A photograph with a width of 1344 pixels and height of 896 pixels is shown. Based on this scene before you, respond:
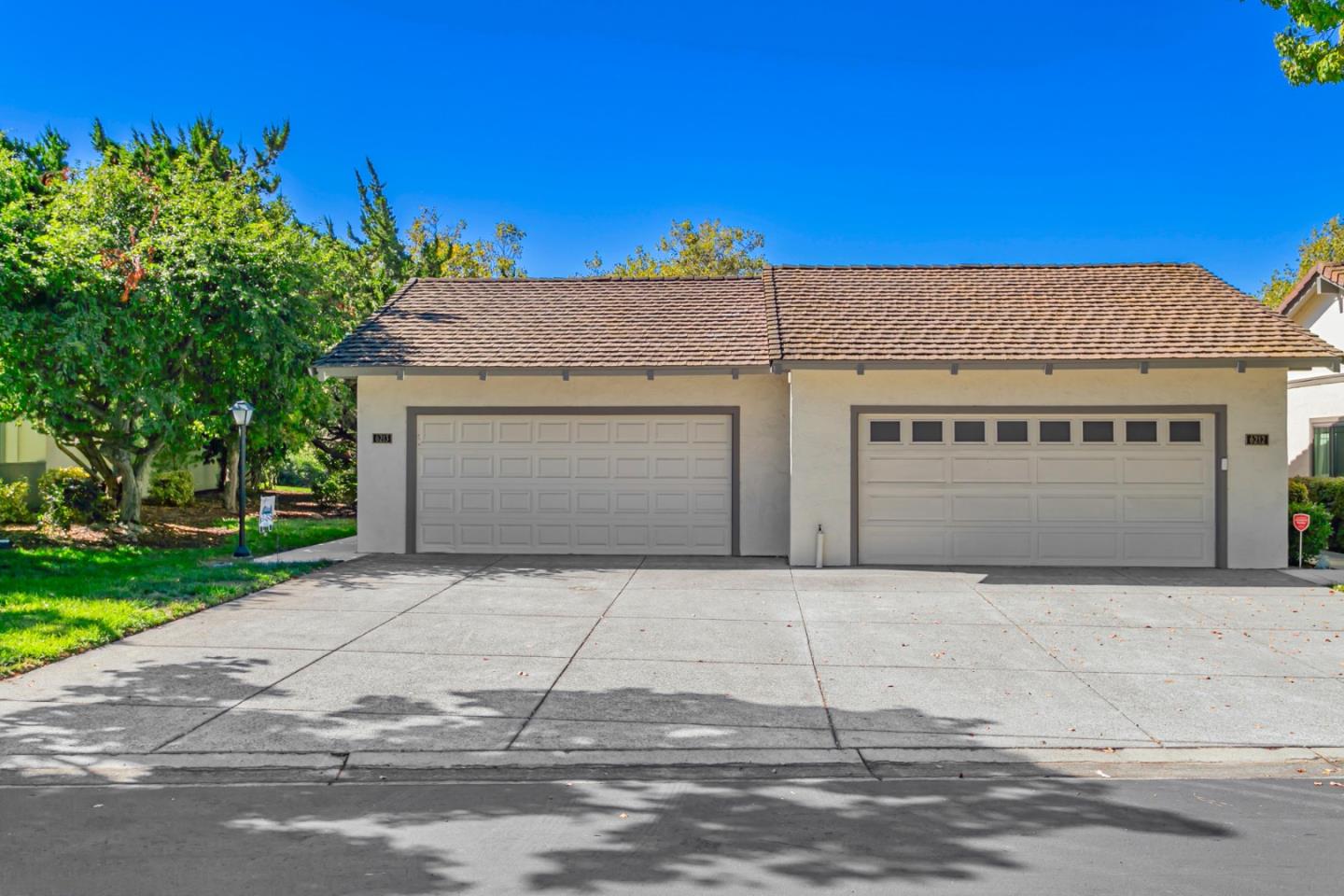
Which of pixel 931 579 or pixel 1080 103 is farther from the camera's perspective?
pixel 1080 103

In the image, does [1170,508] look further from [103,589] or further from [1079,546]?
[103,589]

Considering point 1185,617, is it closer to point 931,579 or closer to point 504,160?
point 931,579

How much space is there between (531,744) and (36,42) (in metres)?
20.4

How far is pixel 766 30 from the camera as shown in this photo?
19250 millimetres

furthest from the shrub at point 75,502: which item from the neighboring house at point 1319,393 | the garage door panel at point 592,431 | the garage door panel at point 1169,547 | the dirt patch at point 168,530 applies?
the neighboring house at point 1319,393

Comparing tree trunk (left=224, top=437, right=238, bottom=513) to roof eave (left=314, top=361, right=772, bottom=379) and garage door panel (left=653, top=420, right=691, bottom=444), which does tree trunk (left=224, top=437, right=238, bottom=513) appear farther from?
garage door panel (left=653, top=420, right=691, bottom=444)

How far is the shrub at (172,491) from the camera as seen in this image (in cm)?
2162

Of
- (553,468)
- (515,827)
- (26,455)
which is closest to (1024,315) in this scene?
(553,468)

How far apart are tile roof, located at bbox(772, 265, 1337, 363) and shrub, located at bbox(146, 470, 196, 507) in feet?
47.7

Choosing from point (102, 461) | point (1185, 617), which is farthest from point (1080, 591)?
point (102, 461)

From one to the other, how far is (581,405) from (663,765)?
33.0ft

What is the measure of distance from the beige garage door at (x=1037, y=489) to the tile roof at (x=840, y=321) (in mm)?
1114

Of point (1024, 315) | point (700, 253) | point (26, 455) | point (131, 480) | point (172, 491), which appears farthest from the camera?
point (700, 253)

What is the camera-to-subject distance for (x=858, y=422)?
14.0 m
